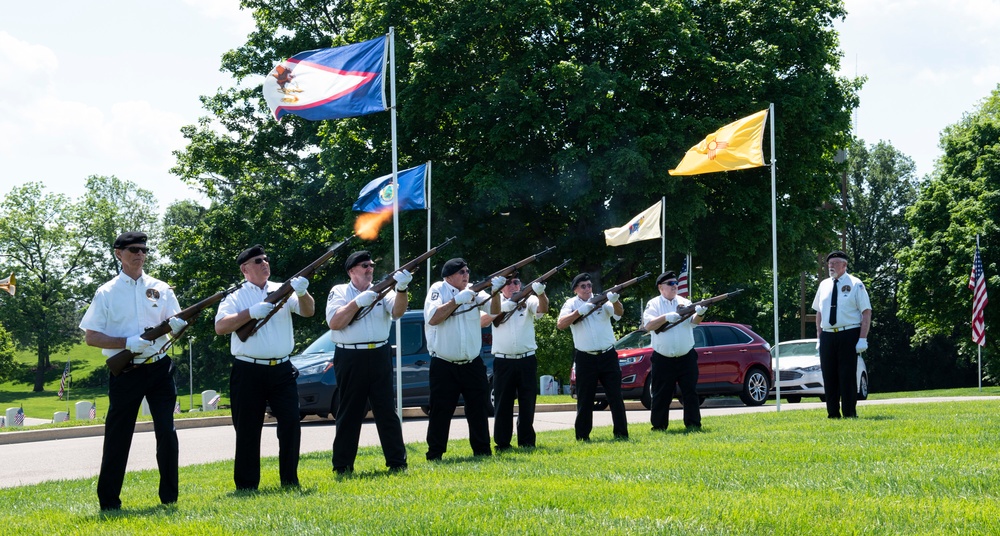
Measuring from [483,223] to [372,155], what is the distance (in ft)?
11.1

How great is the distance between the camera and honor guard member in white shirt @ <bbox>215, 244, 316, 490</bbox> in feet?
25.8

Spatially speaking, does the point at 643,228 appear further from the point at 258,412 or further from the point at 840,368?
Result: the point at 258,412

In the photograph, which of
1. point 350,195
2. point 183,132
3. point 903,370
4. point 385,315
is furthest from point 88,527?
point 903,370

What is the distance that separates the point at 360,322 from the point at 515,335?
2426 mm

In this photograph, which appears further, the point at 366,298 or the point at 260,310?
the point at 366,298

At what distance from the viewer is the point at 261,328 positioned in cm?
782

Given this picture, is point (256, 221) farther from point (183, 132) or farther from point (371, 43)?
point (371, 43)

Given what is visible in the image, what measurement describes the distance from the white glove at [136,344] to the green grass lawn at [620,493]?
3.55 ft

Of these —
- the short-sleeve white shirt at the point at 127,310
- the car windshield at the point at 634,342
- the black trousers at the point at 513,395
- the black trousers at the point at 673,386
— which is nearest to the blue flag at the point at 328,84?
the black trousers at the point at 513,395

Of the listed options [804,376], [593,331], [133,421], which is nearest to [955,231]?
[804,376]

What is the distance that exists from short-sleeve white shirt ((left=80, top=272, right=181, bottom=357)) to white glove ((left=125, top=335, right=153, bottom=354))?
4.7 inches

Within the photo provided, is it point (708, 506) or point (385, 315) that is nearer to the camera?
point (708, 506)

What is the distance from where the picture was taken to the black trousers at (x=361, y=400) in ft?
28.5

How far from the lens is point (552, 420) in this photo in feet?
57.2
